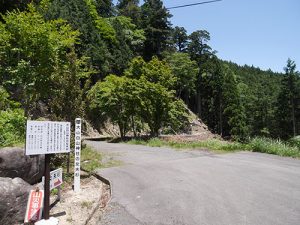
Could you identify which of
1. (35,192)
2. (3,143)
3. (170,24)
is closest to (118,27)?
(170,24)

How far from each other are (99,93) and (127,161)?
13.9m

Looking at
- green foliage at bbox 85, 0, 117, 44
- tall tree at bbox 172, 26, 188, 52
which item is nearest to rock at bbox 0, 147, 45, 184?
green foliage at bbox 85, 0, 117, 44

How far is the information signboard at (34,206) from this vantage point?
18.0 feet

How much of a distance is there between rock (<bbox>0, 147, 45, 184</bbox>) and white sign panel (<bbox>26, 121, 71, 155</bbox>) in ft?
5.30

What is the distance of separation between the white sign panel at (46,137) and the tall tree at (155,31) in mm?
39922

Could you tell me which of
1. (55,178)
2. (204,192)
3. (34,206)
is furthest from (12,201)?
(204,192)

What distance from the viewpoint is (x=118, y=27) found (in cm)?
3969

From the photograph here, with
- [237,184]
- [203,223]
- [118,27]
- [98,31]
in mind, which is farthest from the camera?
[118,27]

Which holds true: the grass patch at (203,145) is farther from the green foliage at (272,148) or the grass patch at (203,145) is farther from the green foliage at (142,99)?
the green foliage at (142,99)

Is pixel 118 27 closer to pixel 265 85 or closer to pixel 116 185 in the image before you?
pixel 116 185

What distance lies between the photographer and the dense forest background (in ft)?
39.6

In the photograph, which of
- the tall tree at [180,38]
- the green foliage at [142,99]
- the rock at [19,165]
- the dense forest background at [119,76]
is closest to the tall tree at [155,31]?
the dense forest background at [119,76]

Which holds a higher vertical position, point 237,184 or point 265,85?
point 265,85

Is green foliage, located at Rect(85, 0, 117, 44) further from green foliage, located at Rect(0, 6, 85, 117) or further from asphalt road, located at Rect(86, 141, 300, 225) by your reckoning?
asphalt road, located at Rect(86, 141, 300, 225)
